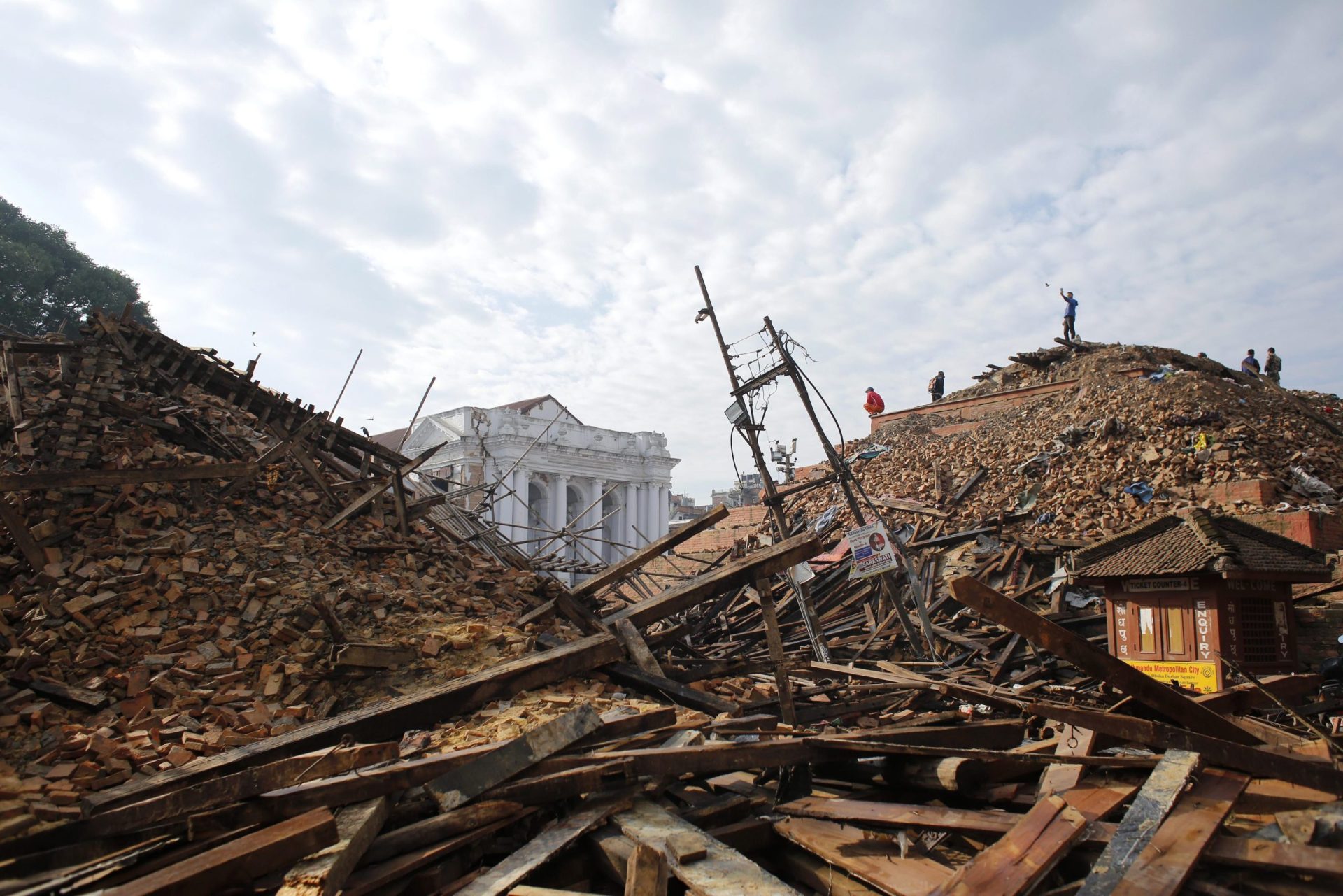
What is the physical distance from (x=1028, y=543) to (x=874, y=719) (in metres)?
A: 8.98

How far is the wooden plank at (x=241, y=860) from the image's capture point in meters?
3.71

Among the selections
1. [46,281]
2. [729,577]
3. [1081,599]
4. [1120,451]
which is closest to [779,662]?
[729,577]

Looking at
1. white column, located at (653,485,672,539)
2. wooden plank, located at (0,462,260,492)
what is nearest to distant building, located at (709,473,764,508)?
white column, located at (653,485,672,539)

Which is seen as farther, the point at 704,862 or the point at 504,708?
the point at 504,708

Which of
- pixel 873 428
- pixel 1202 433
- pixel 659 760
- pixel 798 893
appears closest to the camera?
pixel 798 893

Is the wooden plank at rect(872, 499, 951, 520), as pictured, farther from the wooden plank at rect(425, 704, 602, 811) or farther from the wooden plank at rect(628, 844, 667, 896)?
the wooden plank at rect(628, 844, 667, 896)

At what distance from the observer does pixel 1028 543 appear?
16.5 metres

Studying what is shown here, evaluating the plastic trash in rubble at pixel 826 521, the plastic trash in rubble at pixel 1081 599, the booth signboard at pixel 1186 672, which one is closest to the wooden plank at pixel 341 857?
the booth signboard at pixel 1186 672

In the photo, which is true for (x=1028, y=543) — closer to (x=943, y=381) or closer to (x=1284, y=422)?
(x=1284, y=422)

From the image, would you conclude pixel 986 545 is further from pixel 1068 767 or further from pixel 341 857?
pixel 341 857

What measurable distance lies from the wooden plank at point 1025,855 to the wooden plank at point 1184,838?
319 millimetres

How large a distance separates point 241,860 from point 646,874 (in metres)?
2.00

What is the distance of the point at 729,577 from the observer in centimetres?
814

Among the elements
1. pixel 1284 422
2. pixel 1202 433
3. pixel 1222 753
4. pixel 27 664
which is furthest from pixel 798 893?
pixel 1284 422
